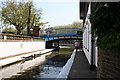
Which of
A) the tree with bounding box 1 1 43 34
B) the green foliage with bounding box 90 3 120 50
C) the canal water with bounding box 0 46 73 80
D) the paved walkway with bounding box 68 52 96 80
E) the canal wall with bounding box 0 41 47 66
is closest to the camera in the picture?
the green foliage with bounding box 90 3 120 50

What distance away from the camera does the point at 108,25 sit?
11.2ft

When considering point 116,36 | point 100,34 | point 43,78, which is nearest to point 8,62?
point 43,78

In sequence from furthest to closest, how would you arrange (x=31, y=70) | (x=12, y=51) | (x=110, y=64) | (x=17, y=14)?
(x=17, y=14) → (x=12, y=51) → (x=31, y=70) → (x=110, y=64)

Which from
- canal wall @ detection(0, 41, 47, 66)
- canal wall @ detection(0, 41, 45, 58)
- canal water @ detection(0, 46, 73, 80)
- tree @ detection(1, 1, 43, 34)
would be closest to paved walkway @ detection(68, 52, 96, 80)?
canal water @ detection(0, 46, 73, 80)

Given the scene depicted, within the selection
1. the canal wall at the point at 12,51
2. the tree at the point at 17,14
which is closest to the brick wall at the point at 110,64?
the canal wall at the point at 12,51

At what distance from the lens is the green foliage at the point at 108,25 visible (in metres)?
2.92

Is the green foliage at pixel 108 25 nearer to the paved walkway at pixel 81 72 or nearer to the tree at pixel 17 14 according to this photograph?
the paved walkway at pixel 81 72

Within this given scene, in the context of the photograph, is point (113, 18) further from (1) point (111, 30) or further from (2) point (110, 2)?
(2) point (110, 2)

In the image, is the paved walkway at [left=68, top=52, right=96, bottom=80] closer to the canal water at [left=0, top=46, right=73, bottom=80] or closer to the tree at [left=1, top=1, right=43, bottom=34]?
the canal water at [left=0, top=46, right=73, bottom=80]

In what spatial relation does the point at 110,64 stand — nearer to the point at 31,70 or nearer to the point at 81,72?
the point at 81,72

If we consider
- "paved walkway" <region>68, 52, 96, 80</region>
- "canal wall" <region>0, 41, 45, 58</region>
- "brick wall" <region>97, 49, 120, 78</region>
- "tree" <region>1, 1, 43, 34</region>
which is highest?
"tree" <region>1, 1, 43, 34</region>

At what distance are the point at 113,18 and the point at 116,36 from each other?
498 millimetres

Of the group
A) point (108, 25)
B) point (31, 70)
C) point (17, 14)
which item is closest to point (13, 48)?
point (31, 70)

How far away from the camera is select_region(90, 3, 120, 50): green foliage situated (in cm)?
292
